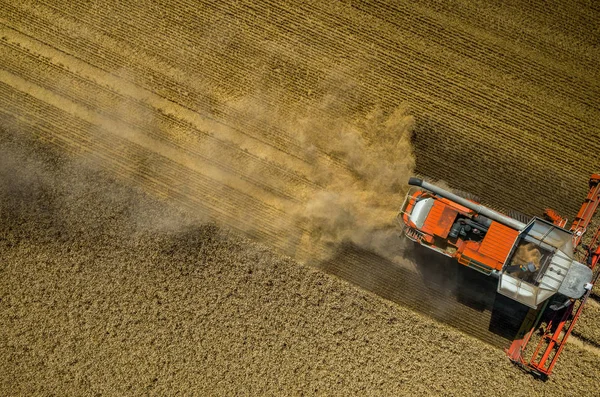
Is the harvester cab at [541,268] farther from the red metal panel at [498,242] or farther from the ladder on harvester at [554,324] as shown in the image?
the ladder on harvester at [554,324]

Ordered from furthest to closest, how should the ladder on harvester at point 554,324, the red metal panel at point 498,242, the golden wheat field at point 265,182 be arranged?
the golden wheat field at point 265,182 < the ladder on harvester at point 554,324 < the red metal panel at point 498,242

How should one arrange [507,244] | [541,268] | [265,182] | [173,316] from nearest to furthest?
[507,244], [541,268], [265,182], [173,316]

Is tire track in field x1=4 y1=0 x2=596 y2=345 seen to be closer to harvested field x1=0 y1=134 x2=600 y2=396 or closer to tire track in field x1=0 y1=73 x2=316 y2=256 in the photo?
tire track in field x1=0 y1=73 x2=316 y2=256

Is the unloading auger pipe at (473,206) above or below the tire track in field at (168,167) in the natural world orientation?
above

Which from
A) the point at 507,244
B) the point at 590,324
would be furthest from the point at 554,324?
the point at 507,244

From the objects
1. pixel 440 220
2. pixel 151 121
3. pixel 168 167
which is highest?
pixel 440 220

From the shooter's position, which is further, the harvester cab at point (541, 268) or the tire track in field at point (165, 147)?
the tire track in field at point (165, 147)

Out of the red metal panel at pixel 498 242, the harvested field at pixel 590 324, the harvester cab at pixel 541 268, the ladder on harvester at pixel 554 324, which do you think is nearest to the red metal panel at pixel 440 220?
the red metal panel at pixel 498 242

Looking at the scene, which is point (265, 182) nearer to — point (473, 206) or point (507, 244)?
point (473, 206)
